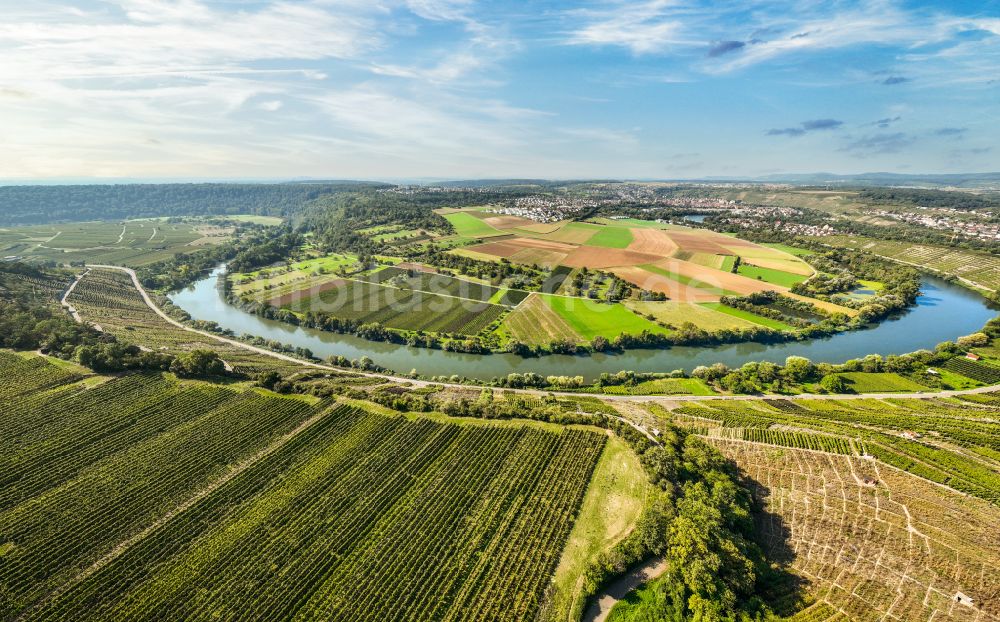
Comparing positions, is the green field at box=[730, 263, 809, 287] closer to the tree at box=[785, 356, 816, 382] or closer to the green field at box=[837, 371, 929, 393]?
the green field at box=[837, 371, 929, 393]

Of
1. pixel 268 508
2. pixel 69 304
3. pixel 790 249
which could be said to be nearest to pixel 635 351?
pixel 268 508

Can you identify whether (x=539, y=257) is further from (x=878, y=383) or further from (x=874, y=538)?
(x=874, y=538)

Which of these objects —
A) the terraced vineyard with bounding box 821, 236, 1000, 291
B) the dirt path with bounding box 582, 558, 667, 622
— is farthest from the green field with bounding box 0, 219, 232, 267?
the terraced vineyard with bounding box 821, 236, 1000, 291

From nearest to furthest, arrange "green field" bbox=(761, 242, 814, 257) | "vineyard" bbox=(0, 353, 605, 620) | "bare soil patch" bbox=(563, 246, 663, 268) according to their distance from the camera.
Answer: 1. "vineyard" bbox=(0, 353, 605, 620)
2. "bare soil patch" bbox=(563, 246, 663, 268)
3. "green field" bbox=(761, 242, 814, 257)

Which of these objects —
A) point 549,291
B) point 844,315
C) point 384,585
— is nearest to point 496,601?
point 384,585

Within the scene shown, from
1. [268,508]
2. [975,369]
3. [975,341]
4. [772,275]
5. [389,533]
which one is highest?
[772,275]

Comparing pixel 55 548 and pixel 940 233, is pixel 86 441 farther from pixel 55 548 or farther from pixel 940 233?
pixel 940 233
